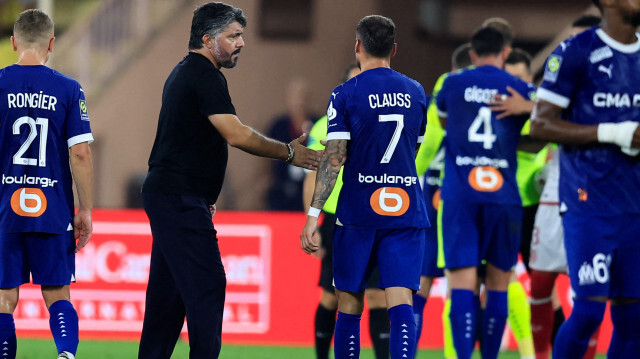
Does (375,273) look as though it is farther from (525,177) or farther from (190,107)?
(190,107)

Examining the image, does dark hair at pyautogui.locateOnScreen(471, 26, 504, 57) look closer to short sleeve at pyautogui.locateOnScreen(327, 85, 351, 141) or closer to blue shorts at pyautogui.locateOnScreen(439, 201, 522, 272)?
blue shorts at pyautogui.locateOnScreen(439, 201, 522, 272)

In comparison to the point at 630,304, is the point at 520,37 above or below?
above

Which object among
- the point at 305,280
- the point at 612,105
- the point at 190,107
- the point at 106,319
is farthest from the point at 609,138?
the point at 106,319

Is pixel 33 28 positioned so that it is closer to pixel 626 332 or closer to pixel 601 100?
pixel 601 100

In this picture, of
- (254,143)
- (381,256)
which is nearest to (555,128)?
(381,256)

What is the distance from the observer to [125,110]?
1617 centimetres

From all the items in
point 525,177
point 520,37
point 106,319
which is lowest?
point 106,319

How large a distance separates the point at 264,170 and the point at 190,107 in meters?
9.93

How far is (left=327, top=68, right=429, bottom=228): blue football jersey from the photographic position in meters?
5.73

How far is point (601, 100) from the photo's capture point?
4.93m

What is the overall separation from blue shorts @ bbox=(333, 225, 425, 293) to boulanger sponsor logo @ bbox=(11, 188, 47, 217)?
1723 millimetres

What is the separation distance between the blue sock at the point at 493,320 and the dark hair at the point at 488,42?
1.71m

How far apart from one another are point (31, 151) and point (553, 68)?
9.68 ft

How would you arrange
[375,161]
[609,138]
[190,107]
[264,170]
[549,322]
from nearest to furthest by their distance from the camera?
[609,138] → [190,107] → [375,161] → [549,322] → [264,170]
